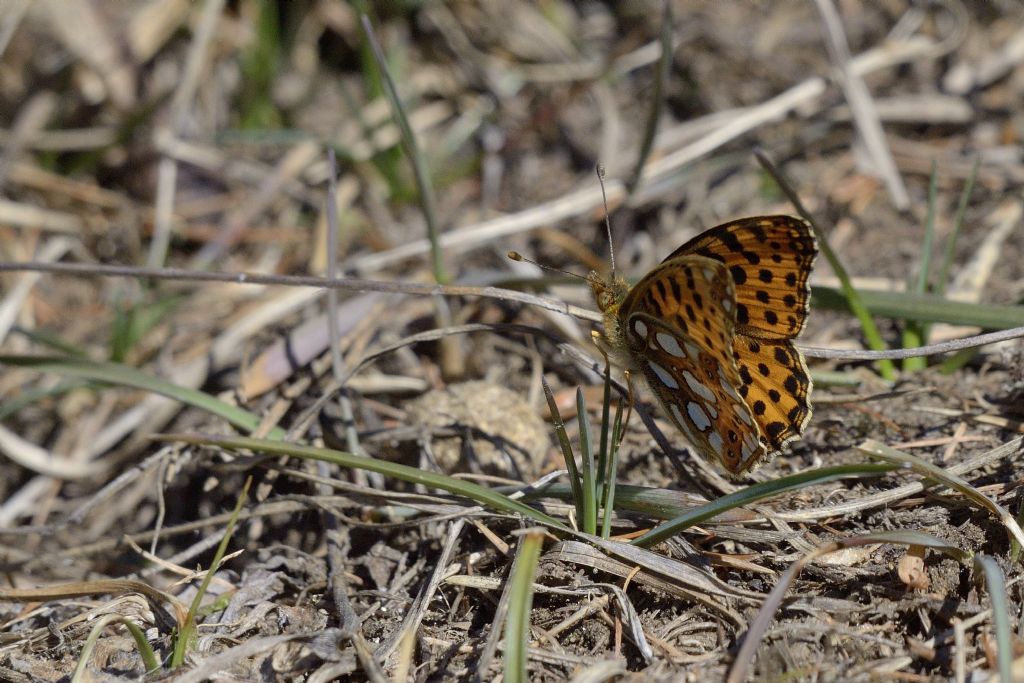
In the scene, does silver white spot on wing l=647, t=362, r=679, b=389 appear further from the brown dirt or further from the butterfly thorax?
the brown dirt

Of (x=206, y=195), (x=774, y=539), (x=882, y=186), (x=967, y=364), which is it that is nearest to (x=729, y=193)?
(x=882, y=186)

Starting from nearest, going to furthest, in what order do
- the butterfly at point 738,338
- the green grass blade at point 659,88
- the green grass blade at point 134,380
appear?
the butterfly at point 738,338 → the green grass blade at point 134,380 → the green grass blade at point 659,88

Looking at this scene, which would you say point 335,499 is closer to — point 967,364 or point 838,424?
point 838,424

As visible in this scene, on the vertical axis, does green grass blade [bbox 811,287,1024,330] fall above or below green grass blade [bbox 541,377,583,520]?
above

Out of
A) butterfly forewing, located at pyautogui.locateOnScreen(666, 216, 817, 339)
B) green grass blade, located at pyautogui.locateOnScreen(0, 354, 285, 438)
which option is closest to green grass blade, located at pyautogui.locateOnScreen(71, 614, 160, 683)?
green grass blade, located at pyautogui.locateOnScreen(0, 354, 285, 438)

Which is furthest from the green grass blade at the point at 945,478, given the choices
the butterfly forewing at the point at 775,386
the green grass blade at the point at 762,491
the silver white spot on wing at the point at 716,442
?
the silver white spot on wing at the point at 716,442

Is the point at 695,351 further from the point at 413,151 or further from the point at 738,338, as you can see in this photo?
the point at 413,151

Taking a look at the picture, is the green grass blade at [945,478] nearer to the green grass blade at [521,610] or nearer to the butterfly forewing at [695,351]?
the butterfly forewing at [695,351]

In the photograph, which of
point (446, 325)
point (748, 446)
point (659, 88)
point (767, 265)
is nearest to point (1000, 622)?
point (748, 446)
